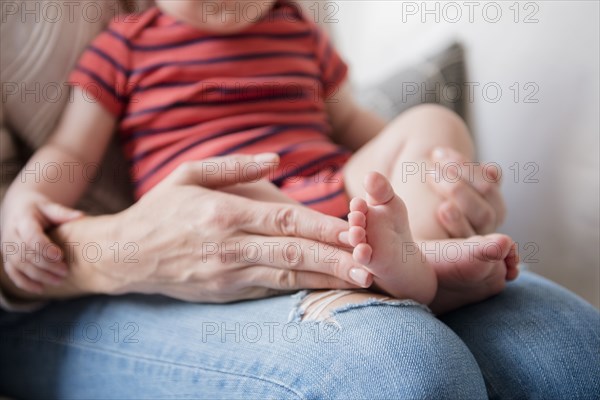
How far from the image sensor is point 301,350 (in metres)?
0.55

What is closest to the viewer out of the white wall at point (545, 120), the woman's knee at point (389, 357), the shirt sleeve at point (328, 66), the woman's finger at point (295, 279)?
the woman's knee at point (389, 357)

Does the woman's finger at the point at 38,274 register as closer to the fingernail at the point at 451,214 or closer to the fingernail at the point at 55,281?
the fingernail at the point at 55,281

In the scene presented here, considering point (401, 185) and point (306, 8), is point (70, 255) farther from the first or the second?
point (306, 8)

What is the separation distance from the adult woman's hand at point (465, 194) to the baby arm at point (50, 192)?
46 centimetres

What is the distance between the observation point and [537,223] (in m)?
0.94

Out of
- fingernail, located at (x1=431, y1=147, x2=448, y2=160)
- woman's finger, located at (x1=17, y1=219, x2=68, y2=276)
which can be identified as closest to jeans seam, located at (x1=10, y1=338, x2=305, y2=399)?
woman's finger, located at (x1=17, y1=219, x2=68, y2=276)

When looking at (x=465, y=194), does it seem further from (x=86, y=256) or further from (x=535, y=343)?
(x=86, y=256)

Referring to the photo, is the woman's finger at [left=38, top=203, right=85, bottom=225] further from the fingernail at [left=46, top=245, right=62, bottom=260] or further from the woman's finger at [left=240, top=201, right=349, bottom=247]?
the woman's finger at [left=240, top=201, right=349, bottom=247]

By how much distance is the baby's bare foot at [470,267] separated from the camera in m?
0.63

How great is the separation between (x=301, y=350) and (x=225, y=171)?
215 mm

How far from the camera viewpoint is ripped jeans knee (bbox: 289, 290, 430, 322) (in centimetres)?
58

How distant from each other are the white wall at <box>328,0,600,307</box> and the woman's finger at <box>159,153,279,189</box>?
18.8 inches

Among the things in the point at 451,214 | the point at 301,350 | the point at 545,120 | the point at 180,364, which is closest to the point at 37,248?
the point at 180,364

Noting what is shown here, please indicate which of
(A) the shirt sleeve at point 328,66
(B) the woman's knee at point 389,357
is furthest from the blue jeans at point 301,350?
(A) the shirt sleeve at point 328,66
